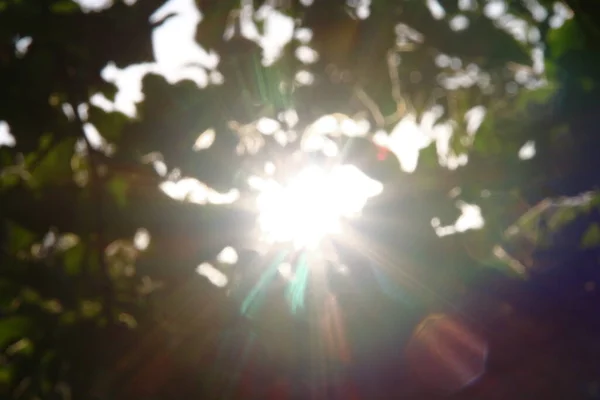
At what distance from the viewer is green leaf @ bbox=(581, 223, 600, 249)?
128cm

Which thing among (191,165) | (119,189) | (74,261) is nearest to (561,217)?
(191,165)

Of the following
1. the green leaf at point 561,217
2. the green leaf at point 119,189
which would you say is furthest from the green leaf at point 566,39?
the green leaf at point 119,189

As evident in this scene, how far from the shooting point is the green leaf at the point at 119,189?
4.89ft

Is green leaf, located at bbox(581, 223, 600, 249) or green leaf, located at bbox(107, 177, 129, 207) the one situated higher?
green leaf, located at bbox(581, 223, 600, 249)

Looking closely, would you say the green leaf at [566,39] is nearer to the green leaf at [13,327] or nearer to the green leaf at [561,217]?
the green leaf at [561,217]

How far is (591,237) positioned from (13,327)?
4.65 feet

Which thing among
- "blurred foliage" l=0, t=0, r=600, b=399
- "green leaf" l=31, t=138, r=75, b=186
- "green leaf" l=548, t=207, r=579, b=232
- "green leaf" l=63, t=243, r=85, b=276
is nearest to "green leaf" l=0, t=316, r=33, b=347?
"blurred foliage" l=0, t=0, r=600, b=399

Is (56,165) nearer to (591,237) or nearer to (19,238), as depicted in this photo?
(19,238)

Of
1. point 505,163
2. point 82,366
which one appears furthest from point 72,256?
point 505,163

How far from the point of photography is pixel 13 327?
5.02ft

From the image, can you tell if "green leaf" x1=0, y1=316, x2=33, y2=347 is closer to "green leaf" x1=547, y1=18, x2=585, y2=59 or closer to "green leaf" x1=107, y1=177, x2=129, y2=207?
"green leaf" x1=107, y1=177, x2=129, y2=207

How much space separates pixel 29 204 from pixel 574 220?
4.18ft

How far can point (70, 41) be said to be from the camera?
153 cm

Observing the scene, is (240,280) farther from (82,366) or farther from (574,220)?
(574,220)
